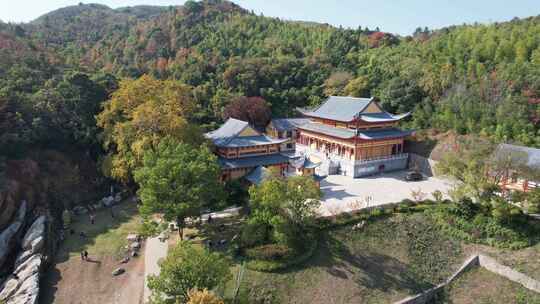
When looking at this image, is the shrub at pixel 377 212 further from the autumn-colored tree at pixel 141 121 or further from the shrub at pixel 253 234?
the autumn-colored tree at pixel 141 121

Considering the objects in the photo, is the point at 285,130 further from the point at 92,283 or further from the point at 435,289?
the point at 92,283

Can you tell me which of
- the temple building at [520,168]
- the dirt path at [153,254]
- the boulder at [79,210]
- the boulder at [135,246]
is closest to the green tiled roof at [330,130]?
the temple building at [520,168]

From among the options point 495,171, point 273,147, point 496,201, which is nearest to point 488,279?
point 496,201

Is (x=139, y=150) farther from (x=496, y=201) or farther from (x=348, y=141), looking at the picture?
(x=496, y=201)

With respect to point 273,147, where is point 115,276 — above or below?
below

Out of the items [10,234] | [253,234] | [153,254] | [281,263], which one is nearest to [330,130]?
[253,234]

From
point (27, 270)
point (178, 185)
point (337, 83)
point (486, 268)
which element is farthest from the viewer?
point (337, 83)
